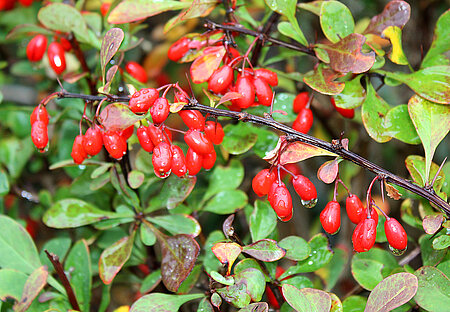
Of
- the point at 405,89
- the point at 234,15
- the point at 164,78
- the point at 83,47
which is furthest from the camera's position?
the point at 164,78

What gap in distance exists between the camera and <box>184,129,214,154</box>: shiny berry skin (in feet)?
2.43

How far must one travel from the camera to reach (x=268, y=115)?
0.73 metres

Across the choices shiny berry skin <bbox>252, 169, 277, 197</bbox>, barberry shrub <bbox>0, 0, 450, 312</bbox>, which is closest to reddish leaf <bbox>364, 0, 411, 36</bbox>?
barberry shrub <bbox>0, 0, 450, 312</bbox>

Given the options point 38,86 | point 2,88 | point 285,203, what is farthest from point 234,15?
point 2,88

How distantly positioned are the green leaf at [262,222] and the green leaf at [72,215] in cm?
29

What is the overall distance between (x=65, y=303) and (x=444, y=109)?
2.46ft

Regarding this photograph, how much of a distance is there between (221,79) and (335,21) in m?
0.25

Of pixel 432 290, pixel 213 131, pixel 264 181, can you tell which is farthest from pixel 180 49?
pixel 432 290

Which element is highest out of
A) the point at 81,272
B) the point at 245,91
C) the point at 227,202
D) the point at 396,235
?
the point at 245,91

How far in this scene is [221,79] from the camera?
81 cm

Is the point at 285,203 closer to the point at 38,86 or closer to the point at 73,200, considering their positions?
the point at 73,200

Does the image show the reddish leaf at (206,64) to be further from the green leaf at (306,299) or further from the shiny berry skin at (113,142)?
the green leaf at (306,299)

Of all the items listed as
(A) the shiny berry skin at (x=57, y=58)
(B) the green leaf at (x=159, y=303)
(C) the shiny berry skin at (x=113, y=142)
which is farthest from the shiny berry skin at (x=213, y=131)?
(A) the shiny berry skin at (x=57, y=58)

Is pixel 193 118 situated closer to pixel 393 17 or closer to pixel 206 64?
pixel 206 64
